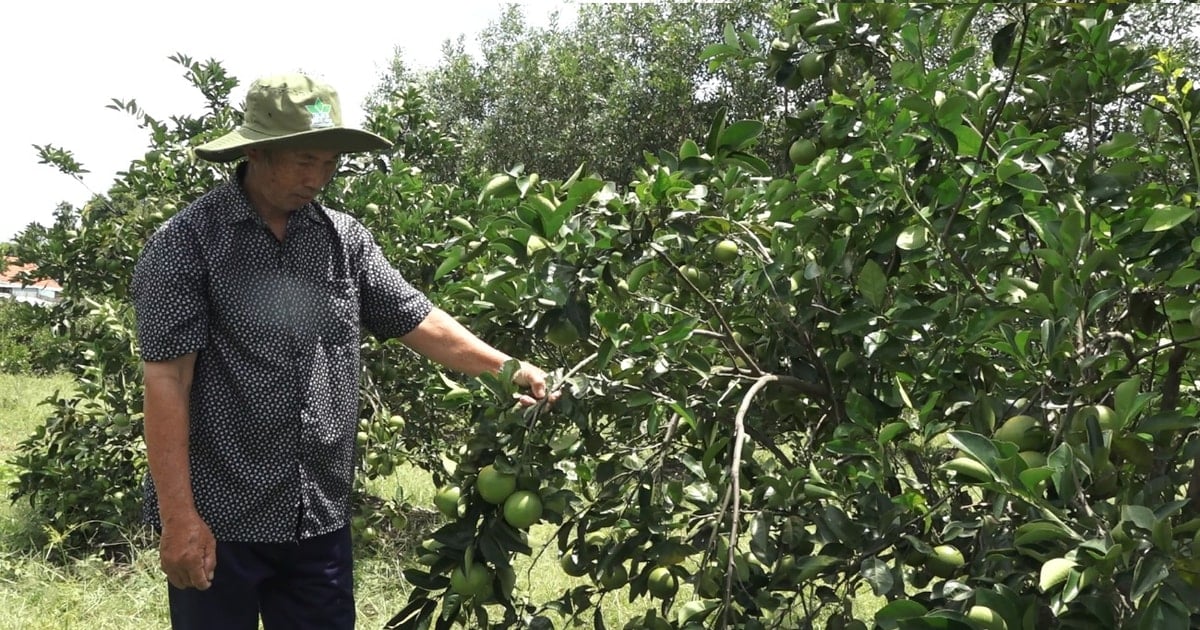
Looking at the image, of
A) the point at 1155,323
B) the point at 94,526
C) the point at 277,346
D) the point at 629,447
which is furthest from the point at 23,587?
the point at 1155,323

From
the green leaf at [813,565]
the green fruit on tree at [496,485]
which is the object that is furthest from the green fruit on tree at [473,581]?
the green leaf at [813,565]

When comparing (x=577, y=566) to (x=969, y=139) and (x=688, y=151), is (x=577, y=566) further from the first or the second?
(x=969, y=139)

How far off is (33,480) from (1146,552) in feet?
16.7

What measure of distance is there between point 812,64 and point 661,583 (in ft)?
3.61

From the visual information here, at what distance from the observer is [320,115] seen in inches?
90.6

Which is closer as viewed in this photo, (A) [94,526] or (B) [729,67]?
(A) [94,526]

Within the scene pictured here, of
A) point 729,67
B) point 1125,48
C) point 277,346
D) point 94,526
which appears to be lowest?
point 94,526

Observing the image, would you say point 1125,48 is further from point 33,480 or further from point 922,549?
point 33,480

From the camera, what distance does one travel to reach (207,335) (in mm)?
2221

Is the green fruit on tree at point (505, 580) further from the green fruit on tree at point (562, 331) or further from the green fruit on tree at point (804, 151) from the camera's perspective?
the green fruit on tree at point (804, 151)

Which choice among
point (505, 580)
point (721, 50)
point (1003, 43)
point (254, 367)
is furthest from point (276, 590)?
point (1003, 43)

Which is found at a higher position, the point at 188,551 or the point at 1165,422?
the point at 1165,422

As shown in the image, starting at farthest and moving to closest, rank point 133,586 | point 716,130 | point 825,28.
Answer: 1. point 133,586
2. point 825,28
3. point 716,130

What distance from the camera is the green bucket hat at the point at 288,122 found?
7.32 feet
